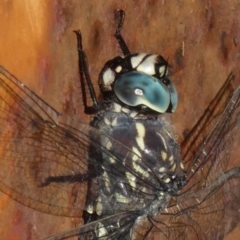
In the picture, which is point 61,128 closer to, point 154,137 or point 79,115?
point 79,115

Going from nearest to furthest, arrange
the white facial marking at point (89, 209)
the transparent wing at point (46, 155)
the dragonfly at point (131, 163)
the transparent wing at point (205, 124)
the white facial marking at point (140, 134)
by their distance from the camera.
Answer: the transparent wing at point (46, 155)
the dragonfly at point (131, 163)
the white facial marking at point (89, 209)
the white facial marking at point (140, 134)
the transparent wing at point (205, 124)

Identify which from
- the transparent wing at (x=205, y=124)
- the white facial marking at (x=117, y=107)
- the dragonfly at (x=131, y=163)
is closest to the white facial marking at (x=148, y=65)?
the dragonfly at (x=131, y=163)

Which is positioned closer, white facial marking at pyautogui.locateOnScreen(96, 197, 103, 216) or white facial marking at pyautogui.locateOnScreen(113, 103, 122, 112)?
white facial marking at pyautogui.locateOnScreen(96, 197, 103, 216)

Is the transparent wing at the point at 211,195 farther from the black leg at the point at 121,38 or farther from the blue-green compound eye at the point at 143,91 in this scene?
the black leg at the point at 121,38

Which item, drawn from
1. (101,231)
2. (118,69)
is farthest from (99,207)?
(118,69)

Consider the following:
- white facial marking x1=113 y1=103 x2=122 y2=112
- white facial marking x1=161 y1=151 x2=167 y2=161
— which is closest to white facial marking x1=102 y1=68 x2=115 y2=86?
white facial marking x1=113 y1=103 x2=122 y2=112

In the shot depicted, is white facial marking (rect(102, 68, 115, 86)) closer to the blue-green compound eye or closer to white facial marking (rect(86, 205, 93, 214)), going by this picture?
the blue-green compound eye

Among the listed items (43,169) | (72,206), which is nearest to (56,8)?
(43,169)

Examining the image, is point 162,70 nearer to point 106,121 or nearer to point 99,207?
point 106,121
